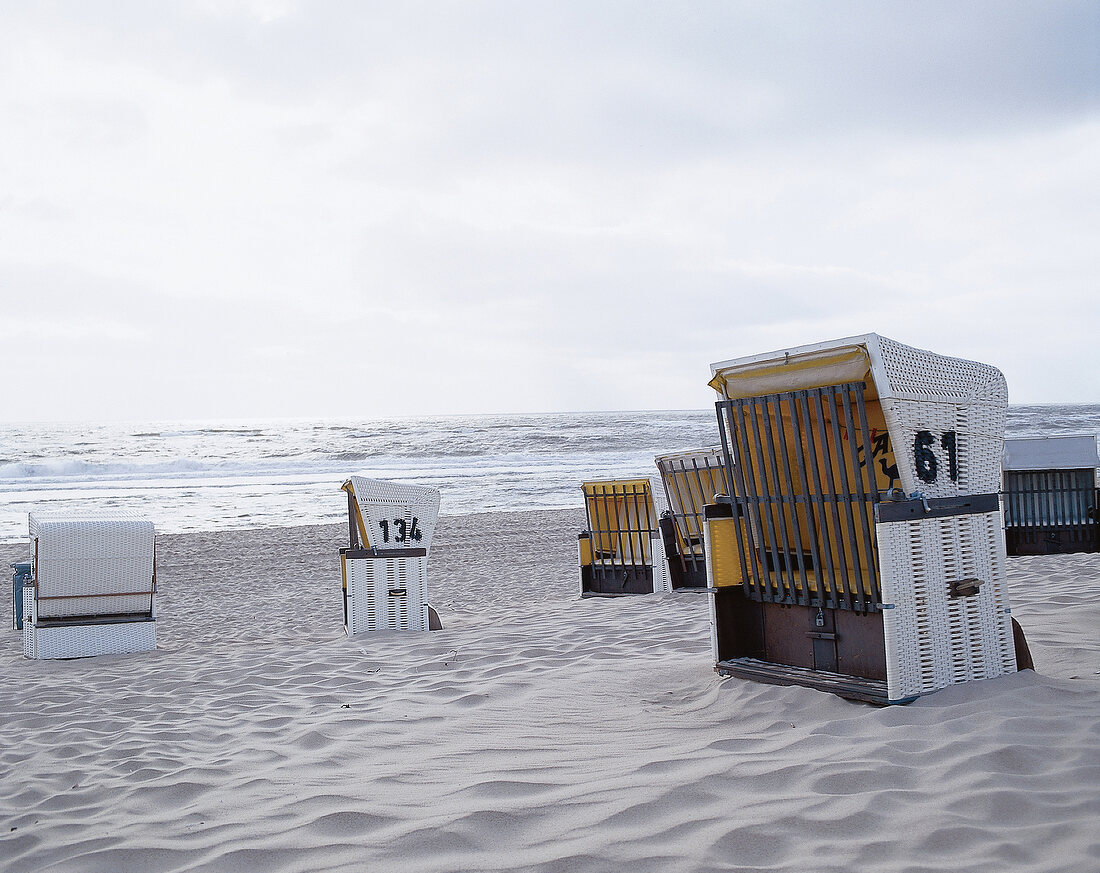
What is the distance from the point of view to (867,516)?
3.89 meters

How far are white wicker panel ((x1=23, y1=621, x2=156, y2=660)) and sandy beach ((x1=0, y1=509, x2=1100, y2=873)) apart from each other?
307 mm

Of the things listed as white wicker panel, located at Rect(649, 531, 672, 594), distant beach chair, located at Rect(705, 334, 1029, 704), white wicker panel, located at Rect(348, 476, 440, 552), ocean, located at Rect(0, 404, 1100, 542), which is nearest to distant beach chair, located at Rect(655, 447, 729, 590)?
white wicker panel, located at Rect(649, 531, 672, 594)

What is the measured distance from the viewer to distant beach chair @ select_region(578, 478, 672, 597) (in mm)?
9430

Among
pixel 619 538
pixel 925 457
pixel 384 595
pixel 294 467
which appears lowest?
pixel 384 595

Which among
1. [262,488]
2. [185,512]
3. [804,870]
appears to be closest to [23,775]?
[804,870]

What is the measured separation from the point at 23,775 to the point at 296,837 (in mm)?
1731

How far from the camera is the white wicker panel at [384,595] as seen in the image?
7.68 m

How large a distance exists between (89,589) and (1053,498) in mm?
9607

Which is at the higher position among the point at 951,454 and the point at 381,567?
the point at 951,454

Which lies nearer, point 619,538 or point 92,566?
point 92,566

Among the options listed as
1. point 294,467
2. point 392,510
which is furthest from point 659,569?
point 294,467

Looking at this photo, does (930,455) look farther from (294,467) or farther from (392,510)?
(294,467)

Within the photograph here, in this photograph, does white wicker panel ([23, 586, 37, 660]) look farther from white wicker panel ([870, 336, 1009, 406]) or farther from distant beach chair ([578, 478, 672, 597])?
white wicker panel ([870, 336, 1009, 406])

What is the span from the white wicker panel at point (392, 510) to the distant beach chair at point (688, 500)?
231cm
